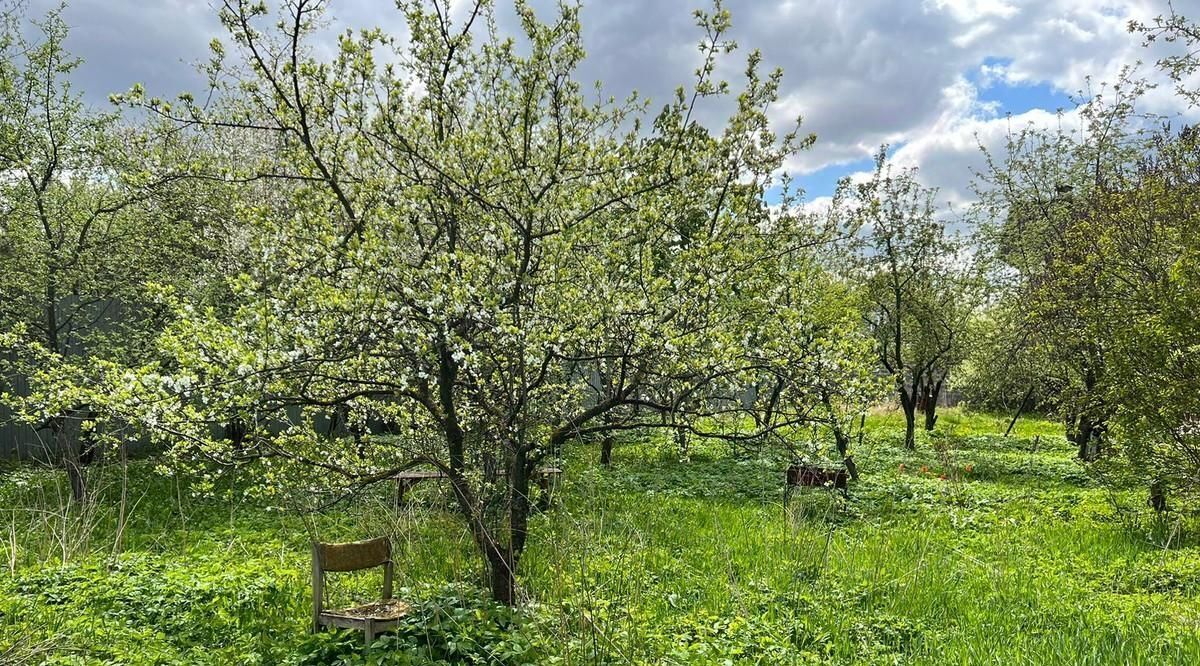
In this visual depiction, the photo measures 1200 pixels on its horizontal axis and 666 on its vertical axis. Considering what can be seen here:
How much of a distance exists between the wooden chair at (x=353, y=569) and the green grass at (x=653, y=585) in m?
0.14

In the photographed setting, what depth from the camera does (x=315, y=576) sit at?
13.9 ft

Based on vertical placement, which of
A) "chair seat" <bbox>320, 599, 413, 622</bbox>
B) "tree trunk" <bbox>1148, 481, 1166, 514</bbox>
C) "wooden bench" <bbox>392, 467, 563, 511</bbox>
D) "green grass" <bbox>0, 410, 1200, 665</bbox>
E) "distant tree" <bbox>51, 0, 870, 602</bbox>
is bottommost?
"green grass" <bbox>0, 410, 1200, 665</bbox>

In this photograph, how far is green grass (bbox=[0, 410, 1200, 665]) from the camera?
13.0 feet

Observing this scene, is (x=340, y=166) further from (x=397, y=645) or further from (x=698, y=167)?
(x=397, y=645)

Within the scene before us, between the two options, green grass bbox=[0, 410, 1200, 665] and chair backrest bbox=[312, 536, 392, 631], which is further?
chair backrest bbox=[312, 536, 392, 631]

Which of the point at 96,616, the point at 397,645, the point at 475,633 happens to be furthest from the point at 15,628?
the point at 475,633

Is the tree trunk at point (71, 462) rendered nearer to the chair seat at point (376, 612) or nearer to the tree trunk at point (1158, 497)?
the chair seat at point (376, 612)

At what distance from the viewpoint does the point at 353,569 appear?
14.0 feet

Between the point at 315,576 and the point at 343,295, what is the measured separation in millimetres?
1852

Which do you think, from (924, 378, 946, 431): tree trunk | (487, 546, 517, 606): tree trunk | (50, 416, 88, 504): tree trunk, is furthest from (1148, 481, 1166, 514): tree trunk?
(50, 416, 88, 504): tree trunk

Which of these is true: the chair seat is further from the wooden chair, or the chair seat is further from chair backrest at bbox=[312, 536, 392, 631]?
chair backrest at bbox=[312, 536, 392, 631]

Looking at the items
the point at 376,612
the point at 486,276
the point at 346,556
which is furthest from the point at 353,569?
the point at 486,276

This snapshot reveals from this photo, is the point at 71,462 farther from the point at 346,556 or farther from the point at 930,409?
the point at 930,409

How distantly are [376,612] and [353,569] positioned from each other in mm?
Result: 305
